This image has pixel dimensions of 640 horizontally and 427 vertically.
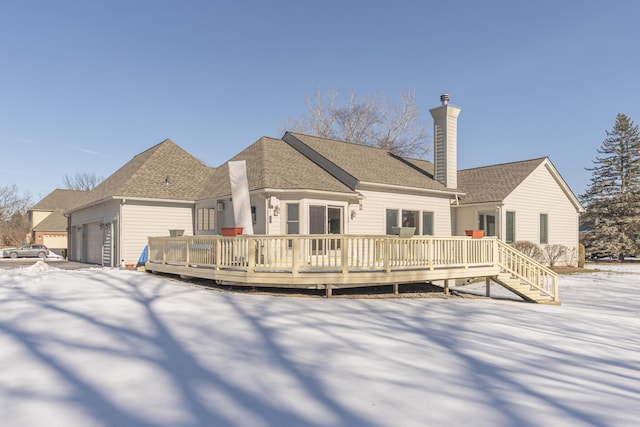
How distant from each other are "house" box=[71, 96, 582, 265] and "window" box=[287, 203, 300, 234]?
0.12 feet

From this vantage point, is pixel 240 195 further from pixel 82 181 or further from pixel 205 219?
pixel 82 181

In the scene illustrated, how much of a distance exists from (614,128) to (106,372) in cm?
3897

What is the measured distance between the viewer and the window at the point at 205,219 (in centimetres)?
1722

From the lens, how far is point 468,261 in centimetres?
1177

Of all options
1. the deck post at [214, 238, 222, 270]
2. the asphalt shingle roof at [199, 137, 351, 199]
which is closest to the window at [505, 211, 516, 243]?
the asphalt shingle roof at [199, 137, 351, 199]

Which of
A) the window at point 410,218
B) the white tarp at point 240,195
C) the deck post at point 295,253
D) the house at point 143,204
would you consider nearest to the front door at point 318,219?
the white tarp at point 240,195

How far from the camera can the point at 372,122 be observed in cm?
3656

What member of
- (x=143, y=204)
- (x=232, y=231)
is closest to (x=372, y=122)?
(x=143, y=204)

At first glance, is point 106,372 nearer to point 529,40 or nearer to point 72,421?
point 72,421

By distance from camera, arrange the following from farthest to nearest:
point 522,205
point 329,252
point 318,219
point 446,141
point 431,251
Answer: point 522,205, point 446,141, point 318,219, point 431,251, point 329,252

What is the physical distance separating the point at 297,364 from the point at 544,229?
19630 millimetres

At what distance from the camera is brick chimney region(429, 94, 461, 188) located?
18797mm

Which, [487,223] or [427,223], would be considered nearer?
[427,223]

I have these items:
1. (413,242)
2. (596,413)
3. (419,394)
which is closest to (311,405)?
(419,394)
